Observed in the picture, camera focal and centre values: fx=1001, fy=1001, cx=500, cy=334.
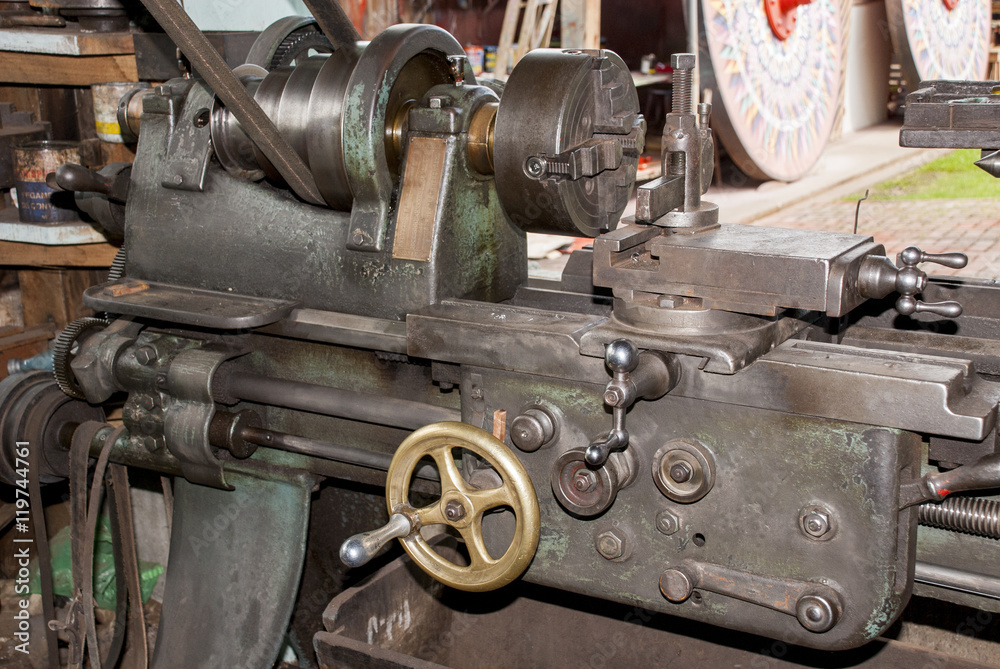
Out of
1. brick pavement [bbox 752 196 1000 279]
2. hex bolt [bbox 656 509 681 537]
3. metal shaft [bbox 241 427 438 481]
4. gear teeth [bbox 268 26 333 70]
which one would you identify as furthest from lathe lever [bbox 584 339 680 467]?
brick pavement [bbox 752 196 1000 279]

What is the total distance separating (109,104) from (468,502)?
1458 mm

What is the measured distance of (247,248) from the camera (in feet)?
5.54

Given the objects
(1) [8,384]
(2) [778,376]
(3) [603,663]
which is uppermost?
(2) [778,376]

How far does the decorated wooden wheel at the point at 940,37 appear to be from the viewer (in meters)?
4.86

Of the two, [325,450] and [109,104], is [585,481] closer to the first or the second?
[325,450]

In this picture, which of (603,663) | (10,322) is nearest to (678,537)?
(603,663)

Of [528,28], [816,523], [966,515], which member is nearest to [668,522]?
[816,523]

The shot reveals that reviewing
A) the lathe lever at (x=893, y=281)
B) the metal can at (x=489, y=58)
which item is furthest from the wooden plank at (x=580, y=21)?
the lathe lever at (x=893, y=281)

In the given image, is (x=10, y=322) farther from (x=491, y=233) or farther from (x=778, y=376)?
(x=778, y=376)

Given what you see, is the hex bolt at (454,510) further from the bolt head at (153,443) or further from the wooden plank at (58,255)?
the wooden plank at (58,255)

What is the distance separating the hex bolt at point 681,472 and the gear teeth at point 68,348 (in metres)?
1.12

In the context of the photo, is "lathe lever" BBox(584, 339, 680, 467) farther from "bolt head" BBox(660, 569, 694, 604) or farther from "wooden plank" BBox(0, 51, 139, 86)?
"wooden plank" BBox(0, 51, 139, 86)

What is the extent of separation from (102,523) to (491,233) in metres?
1.46

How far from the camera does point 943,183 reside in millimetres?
4090
